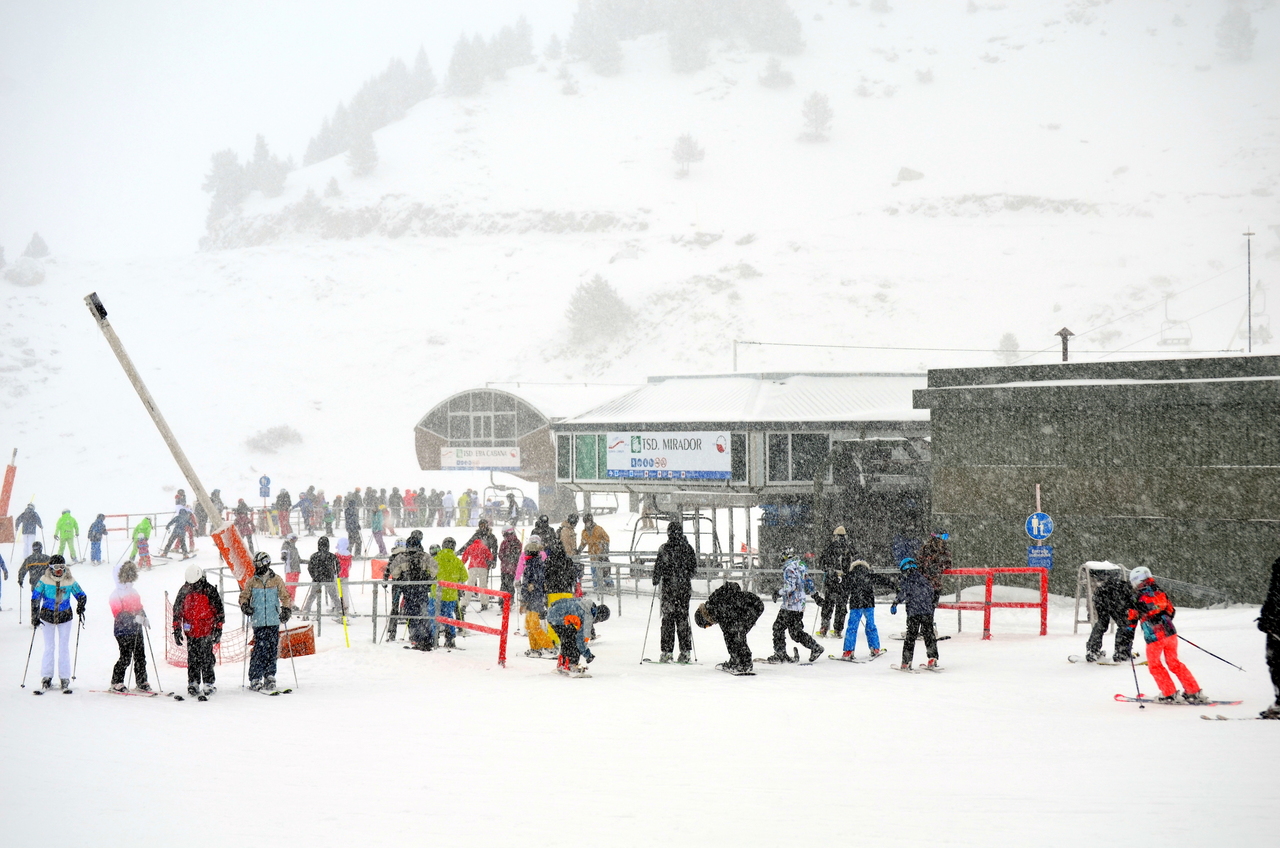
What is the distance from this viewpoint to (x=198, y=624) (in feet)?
36.3

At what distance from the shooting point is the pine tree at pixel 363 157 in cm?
13700

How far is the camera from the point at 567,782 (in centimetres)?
755

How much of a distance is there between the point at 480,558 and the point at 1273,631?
40.7 ft

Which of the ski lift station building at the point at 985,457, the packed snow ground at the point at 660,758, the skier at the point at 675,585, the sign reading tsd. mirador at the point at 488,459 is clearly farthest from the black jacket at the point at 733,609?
the sign reading tsd. mirador at the point at 488,459

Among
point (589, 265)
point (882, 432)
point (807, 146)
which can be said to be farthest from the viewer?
point (807, 146)

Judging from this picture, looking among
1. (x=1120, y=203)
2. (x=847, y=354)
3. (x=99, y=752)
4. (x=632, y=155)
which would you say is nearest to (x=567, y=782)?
(x=99, y=752)

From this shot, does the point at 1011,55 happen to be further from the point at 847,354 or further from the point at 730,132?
the point at 847,354

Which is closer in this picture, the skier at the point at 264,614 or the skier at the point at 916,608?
the skier at the point at 264,614

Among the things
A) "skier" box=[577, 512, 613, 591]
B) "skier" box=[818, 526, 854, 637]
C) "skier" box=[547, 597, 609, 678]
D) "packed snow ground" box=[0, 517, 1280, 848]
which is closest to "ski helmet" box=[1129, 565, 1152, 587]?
"packed snow ground" box=[0, 517, 1280, 848]

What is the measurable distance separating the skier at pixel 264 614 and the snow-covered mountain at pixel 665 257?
42.5 metres

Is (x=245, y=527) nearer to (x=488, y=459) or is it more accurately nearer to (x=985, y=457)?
(x=488, y=459)

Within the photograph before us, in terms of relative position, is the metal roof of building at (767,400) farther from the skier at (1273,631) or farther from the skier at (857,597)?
the skier at (1273,631)

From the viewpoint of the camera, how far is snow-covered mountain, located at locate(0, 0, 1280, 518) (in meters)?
71.4

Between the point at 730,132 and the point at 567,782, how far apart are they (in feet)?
479
